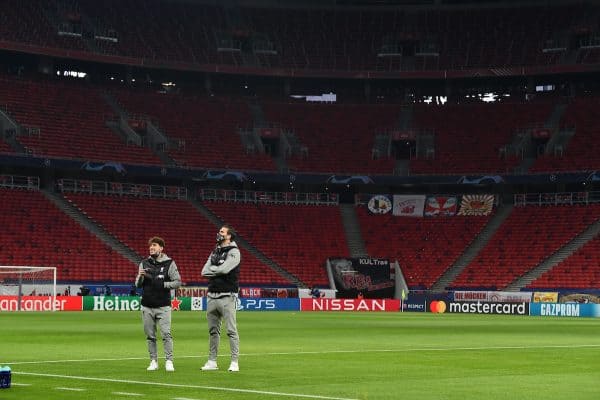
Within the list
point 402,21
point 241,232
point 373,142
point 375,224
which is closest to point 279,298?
point 241,232

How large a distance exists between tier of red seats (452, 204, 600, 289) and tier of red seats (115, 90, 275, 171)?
20.8 meters

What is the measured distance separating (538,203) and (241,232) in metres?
26.7

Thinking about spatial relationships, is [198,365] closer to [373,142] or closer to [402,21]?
[373,142]

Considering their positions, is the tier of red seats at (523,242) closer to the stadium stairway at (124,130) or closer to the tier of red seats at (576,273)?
the tier of red seats at (576,273)

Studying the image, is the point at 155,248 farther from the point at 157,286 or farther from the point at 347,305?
the point at 347,305

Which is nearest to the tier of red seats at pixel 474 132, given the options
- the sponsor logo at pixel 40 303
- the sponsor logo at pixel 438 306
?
the sponsor logo at pixel 438 306

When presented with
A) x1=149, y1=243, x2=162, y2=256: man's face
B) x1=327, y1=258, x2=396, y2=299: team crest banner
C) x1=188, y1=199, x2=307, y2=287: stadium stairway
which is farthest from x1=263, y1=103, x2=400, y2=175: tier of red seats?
x1=149, y1=243, x2=162, y2=256: man's face

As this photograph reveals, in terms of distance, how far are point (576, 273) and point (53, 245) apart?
131ft

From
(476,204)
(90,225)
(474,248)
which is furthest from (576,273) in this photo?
(90,225)

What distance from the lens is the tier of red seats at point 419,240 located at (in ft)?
301

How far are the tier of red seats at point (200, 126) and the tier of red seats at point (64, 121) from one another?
10.5ft

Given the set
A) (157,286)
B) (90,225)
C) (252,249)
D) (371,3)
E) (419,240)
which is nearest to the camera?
(157,286)

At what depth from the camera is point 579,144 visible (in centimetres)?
9706

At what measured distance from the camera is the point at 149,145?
317 feet
